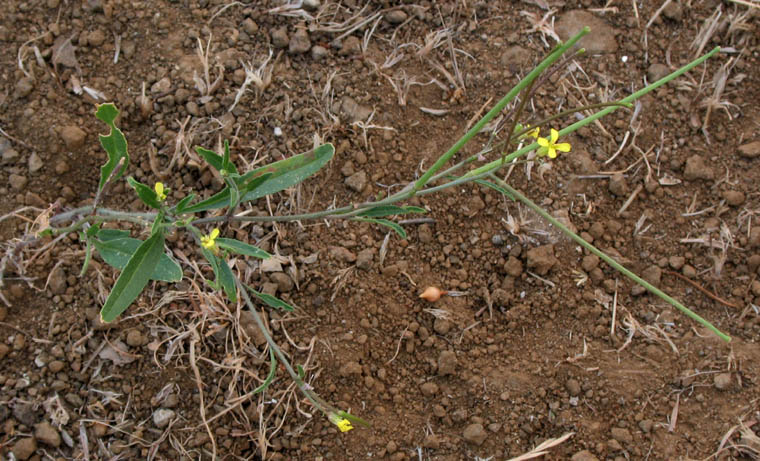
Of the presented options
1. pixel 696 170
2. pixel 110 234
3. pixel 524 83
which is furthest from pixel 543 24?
pixel 110 234

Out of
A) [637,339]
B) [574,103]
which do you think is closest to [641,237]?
[637,339]

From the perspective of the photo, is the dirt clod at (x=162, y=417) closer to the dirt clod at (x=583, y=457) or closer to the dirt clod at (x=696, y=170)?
the dirt clod at (x=583, y=457)

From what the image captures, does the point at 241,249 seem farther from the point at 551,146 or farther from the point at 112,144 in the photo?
the point at 551,146

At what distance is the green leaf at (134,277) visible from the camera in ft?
5.84

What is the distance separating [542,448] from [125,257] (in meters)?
1.70

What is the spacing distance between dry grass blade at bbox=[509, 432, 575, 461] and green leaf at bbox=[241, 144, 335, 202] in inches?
53.7

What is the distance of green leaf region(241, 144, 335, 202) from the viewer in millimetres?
2133

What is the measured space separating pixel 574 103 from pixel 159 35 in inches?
73.9

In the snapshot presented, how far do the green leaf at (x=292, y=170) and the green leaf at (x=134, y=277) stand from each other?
36 cm

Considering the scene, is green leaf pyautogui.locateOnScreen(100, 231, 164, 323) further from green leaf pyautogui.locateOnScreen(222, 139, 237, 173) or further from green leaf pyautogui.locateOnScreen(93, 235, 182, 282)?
green leaf pyautogui.locateOnScreen(222, 139, 237, 173)

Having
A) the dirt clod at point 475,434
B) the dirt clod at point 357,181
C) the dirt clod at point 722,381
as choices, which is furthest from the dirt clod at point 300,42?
the dirt clod at point 722,381

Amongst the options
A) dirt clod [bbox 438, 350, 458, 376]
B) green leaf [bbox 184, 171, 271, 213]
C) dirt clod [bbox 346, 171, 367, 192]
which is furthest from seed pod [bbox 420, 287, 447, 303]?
green leaf [bbox 184, 171, 271, 213]

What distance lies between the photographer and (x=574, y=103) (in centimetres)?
295

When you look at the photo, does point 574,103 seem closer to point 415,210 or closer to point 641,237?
point 641,237
